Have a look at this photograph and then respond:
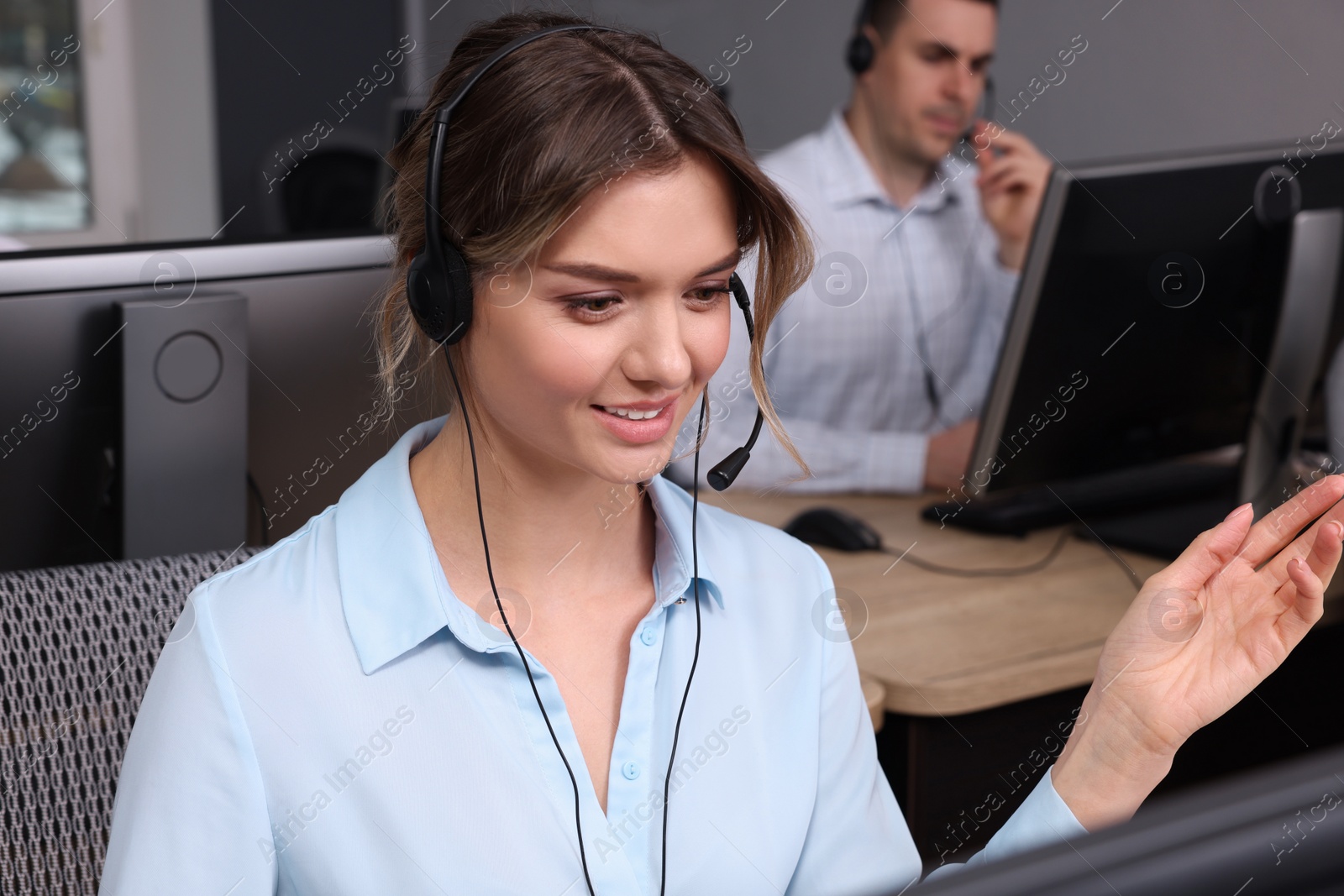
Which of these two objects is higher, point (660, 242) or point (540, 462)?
point (660, 242)

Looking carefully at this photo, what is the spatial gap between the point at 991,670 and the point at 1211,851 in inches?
48.6

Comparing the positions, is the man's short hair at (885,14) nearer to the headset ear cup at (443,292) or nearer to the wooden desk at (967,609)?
the wooden desk at (967,609)

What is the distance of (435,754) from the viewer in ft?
2.79

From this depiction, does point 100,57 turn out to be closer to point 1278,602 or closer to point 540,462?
point 540,462

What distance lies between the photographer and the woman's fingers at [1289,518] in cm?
77

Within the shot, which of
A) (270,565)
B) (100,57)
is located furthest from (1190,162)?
(100,57)

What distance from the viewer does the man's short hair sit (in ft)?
8.18

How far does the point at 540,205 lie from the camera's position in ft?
2.64

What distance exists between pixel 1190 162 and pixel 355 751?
4.49 ft

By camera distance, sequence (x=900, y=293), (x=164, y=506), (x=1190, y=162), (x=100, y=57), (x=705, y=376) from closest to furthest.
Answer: (x=705, y=376) → (x=164, y=506) → (x=1190, y=162) → (x=900, y=293) → (x=100, y=57)

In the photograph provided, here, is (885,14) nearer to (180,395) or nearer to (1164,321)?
(1164,321)

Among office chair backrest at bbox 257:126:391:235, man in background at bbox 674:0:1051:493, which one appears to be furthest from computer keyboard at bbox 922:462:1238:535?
office chair backrest at bbox 257:126:391:235

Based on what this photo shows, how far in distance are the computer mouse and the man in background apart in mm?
575

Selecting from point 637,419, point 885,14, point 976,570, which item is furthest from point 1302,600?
point 885,14
